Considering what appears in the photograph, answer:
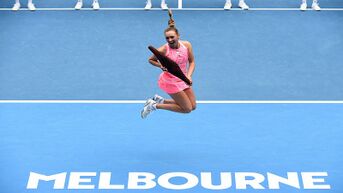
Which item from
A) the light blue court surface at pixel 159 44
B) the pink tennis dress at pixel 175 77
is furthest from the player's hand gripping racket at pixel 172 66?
the light blue court surface at pixel 159 44

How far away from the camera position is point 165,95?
16.9 metres

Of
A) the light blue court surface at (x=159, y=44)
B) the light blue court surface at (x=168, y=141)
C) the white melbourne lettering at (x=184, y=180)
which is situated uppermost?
the light blue court surface at (x=159, y=44)

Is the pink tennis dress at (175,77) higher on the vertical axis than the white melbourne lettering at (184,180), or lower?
higher

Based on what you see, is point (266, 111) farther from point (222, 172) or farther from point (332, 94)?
point (222, 172)

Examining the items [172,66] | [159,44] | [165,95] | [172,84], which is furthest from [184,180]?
[159,44]

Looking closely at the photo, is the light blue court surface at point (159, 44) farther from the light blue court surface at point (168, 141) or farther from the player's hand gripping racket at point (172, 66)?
the player's hand gripping racket at point (172, 66)

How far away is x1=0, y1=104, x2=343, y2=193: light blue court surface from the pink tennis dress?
119cm

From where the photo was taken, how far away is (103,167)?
13438 mm

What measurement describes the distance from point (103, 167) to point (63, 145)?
1241 mm

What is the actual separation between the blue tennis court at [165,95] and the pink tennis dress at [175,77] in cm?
119

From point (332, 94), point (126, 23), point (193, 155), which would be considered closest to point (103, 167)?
point (193, 155)

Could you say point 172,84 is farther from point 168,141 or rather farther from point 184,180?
point 184,180

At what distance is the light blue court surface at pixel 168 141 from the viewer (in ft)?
43.9

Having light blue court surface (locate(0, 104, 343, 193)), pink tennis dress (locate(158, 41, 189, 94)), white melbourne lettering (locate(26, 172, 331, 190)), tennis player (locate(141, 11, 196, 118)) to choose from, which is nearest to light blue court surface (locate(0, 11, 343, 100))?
light blue court surface (locate(0, 104, 343, 193))
